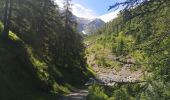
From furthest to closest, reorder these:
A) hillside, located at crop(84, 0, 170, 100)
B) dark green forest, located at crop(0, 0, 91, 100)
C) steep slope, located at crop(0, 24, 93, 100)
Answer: dark green forest, located at crop(0, 0, 91, 100) → steep slope, located at crop(0, 24, 93, 100) → hillside, located at crop(84, 0, 170, 100)

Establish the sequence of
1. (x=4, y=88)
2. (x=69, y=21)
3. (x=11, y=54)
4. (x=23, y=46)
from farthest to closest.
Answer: (x=69, y=21)
(x=23, y=46)
(x=11, y=54)
(x=4, y=88)

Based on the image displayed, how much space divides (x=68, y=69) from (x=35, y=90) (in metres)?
37.9

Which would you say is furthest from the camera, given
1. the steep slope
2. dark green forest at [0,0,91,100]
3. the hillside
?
dark green forest at [0,0,91,100]

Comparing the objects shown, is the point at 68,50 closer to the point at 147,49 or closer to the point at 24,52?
the point at 24,52

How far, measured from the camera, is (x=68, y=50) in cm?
7594

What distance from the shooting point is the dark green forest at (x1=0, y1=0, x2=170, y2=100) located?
9.15 metres

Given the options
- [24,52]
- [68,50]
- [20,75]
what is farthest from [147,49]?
[68,50]

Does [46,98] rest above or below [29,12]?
below

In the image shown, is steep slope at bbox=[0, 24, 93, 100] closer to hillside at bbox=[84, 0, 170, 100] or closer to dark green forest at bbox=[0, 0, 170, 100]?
dark green forest at bbox=[0, 0, 170, 100]

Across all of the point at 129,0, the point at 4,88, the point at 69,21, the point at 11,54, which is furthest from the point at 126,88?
the point at 69,21

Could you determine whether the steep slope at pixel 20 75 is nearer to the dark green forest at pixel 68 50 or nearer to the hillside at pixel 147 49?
the dark green forest at pixel 68 50

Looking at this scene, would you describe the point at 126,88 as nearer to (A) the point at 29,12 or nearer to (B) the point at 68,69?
(A) the point at 29,12

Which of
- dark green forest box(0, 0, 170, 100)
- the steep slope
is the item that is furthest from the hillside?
the steep slope

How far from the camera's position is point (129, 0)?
8992 millimetres
